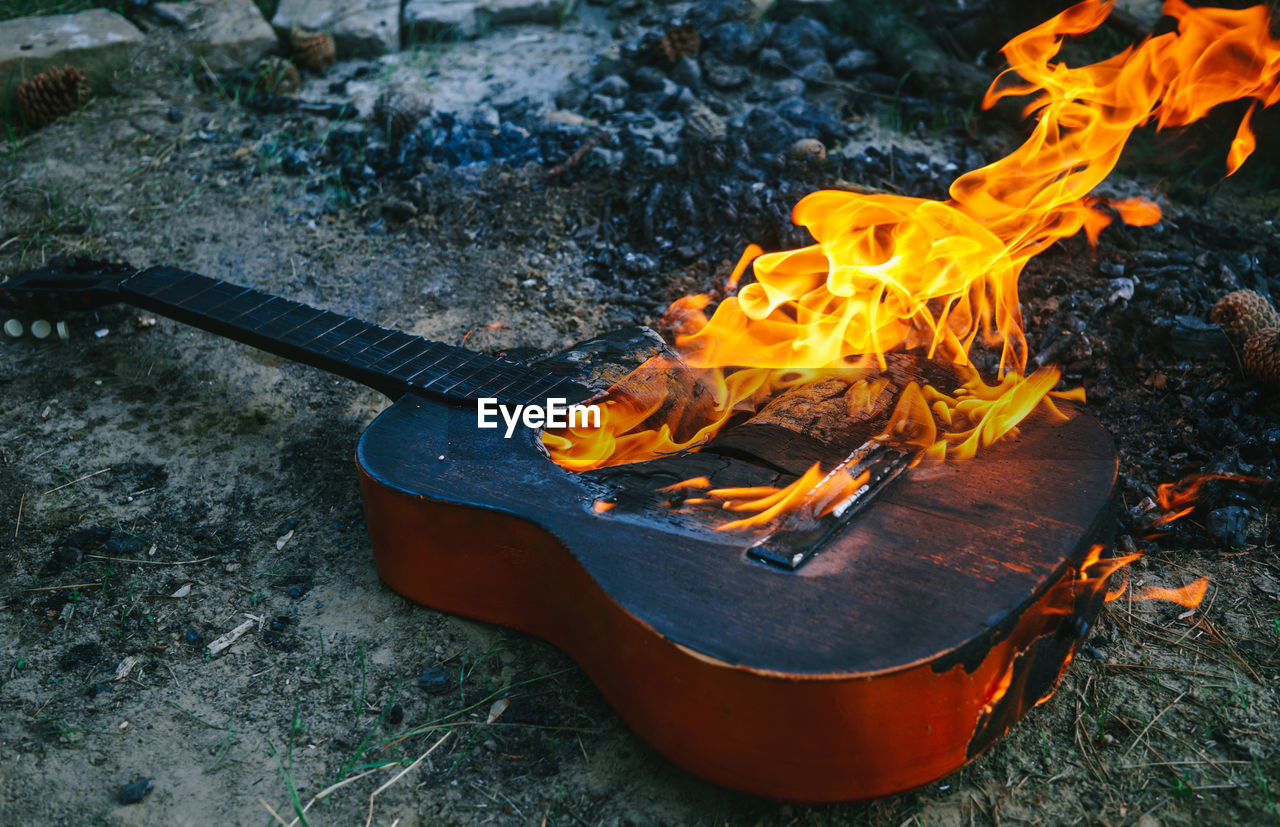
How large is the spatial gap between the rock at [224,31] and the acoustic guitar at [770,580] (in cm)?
334

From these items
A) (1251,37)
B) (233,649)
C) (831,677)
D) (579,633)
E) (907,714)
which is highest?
(1251,37)

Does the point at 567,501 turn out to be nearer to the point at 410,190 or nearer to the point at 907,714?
the point at 907,714

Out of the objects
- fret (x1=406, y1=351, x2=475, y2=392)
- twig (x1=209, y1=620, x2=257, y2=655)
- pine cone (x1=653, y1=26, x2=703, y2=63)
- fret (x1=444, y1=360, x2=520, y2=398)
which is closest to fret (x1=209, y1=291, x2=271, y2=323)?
fret (x1=406, y1=351, x2=475, y2=392)

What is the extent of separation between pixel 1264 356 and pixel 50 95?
5101mm

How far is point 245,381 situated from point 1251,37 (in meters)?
3.43

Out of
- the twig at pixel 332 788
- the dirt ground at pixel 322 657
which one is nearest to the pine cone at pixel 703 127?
the dirt ground at pixel 322 657

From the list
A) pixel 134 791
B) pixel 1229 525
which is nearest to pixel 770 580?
pixel 134 791

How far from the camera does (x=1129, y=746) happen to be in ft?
5.70

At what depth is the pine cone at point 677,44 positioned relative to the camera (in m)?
4.49

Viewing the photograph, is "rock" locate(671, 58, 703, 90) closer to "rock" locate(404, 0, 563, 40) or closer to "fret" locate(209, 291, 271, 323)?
"rock" locate(404, 0, 563, 40)

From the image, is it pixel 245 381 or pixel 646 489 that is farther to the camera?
pixel 245 381

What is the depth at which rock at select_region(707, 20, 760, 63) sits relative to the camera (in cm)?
461

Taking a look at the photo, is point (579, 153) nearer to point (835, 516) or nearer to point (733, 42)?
point (733, 42)

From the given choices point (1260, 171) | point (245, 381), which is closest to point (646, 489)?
point (245, 381)
